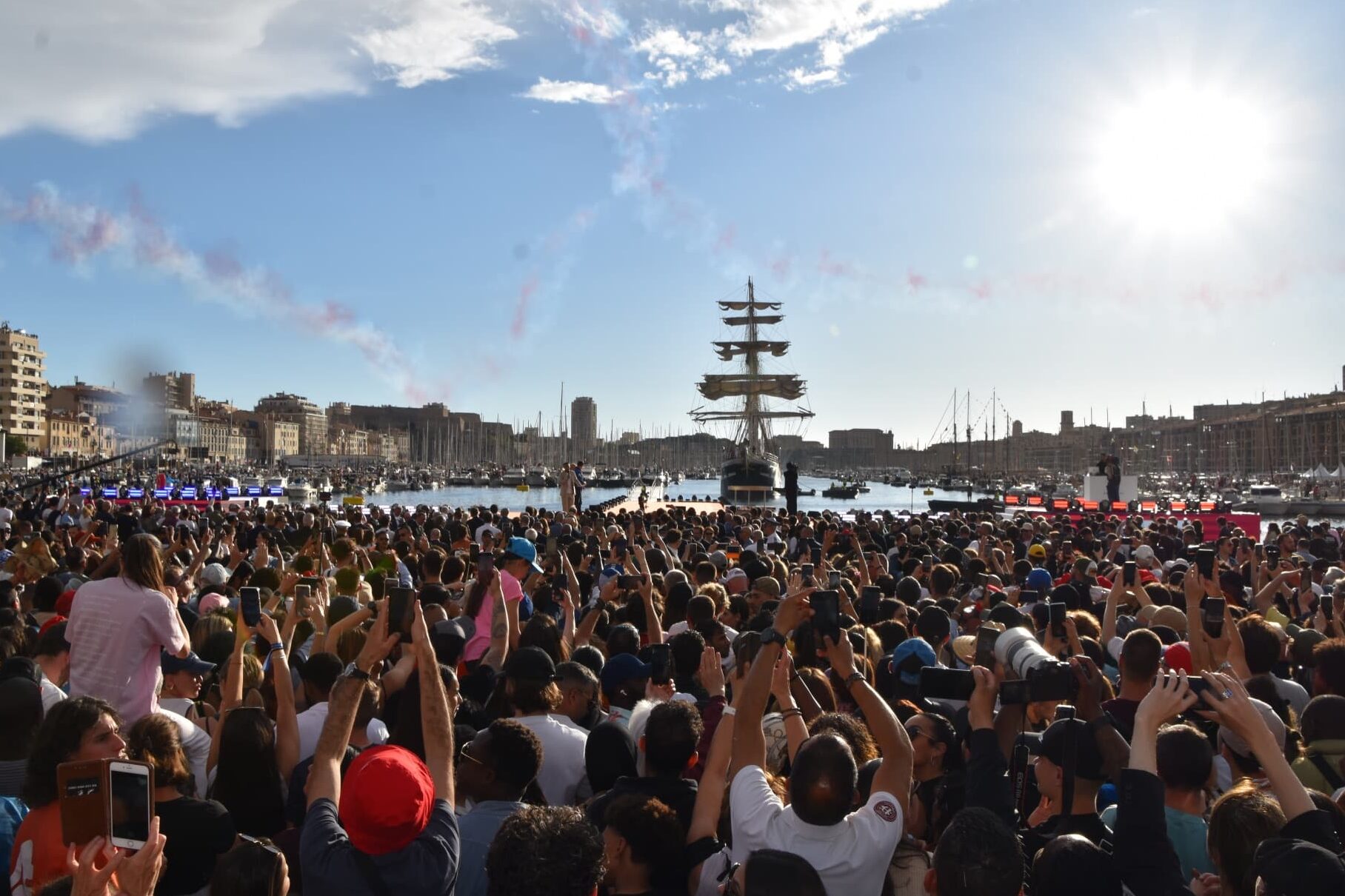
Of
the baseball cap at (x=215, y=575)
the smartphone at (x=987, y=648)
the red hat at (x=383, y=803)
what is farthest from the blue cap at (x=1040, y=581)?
the baseball cap at (x=215, y=575)

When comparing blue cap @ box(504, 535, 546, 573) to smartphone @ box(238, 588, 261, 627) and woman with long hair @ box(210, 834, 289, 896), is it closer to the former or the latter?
smartphone @ box(238, 588, 261, 627)

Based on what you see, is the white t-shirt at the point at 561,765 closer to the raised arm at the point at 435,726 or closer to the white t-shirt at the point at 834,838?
the raised arm at the point at 435,726

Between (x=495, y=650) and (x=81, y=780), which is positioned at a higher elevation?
(x=81, y=780)

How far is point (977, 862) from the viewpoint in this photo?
9.79 feet

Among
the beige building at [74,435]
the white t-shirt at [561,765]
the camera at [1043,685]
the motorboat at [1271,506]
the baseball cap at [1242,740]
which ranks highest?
the beige building at [74,435]

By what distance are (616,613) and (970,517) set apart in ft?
59.7

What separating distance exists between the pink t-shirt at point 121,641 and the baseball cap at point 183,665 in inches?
6.3

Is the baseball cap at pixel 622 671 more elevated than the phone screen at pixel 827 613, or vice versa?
the phone screen at pixel 827 613

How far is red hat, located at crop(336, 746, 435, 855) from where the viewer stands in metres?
3.08

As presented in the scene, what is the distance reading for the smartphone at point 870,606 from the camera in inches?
311

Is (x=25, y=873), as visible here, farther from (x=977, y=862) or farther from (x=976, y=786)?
(x=976, y=786)

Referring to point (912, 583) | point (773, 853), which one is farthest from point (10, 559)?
point (773, 853)

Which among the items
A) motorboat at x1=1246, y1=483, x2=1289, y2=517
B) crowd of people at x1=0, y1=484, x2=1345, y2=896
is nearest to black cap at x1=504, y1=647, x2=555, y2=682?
crowd of people at x1=0, y1=484, x2=1345, y2=896

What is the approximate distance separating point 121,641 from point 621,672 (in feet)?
9.16
